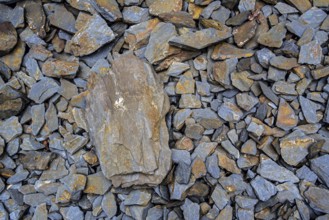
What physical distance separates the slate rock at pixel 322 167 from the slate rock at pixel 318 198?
0.23 ft

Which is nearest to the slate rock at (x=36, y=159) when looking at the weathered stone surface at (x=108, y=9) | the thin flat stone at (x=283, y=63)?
the weathered stone surface at (x=108, y=9)

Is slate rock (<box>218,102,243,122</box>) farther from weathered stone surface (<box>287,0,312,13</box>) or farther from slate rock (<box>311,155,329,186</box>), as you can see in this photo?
weathered stone surface (<box>287,0,312,13</box>)

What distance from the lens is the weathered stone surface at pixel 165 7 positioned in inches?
93.4

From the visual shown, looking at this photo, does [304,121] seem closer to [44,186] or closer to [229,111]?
[229,111]

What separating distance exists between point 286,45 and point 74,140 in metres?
1.42

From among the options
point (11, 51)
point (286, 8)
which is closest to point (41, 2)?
point (11, 51)

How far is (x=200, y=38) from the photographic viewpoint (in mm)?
2248

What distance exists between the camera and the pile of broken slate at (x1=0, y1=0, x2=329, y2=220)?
215cm

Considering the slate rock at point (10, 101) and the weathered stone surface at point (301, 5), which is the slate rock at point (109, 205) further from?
the weathered stone surface at point (301, 5)

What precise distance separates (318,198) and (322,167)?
177 millimetres

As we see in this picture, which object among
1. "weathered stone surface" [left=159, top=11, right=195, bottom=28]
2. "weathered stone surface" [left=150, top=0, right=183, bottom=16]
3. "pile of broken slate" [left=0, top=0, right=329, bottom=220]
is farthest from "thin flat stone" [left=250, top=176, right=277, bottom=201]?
"weathered stone surface" [left=150, top=0, right=183, bottom=16]

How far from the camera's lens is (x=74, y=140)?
2.31 meters

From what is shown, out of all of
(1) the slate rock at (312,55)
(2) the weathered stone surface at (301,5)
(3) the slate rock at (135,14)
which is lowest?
(1) the slate rock at (312,55)

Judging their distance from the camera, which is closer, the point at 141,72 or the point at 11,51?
the point at 141,72
